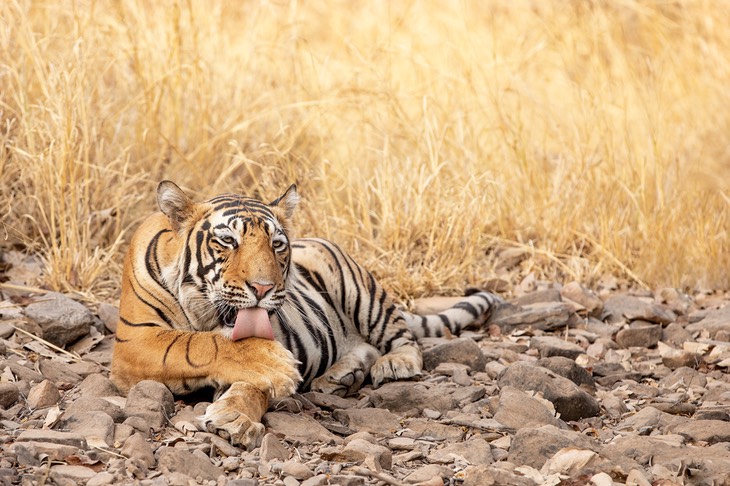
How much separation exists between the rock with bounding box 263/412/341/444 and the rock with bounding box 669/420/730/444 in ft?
4.31

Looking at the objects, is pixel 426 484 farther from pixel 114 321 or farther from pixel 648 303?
pixel 648 303

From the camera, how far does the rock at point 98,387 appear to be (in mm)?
3814

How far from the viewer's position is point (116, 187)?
5984 millimetres

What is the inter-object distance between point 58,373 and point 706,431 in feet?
8.73

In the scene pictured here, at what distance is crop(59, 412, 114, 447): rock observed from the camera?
3.19 meters

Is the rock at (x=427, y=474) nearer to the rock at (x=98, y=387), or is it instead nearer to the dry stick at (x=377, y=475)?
the dry stick at (x=377, y=475)

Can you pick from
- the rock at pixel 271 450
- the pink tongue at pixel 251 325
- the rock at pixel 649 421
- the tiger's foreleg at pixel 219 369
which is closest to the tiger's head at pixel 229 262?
the pink tongue at pixel 251 325

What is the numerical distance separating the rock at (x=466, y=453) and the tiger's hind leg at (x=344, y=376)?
951mm

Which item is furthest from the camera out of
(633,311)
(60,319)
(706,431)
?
(633,311)

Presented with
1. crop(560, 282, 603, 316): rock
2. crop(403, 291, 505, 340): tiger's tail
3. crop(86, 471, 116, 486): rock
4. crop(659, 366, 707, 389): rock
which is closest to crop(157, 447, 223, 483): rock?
crop(86, 471, 116, 486): rock

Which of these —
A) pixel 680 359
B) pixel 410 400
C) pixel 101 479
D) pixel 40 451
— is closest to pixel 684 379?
pixel 680 359

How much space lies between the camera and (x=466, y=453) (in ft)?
11.0

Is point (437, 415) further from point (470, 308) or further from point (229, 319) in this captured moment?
point (470, 308)

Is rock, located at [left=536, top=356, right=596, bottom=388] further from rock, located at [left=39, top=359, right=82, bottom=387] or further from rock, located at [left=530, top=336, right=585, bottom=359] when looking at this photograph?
rock, located at [left=39, top=359, right=82, bottom=387]
